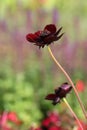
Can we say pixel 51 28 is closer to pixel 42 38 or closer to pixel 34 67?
pixel 42 38

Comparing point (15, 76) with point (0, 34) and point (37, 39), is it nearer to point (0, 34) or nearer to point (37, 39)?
point (0, 34)

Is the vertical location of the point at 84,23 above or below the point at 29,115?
above

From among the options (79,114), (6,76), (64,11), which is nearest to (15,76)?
(6,76)

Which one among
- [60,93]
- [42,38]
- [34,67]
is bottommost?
[34,67]

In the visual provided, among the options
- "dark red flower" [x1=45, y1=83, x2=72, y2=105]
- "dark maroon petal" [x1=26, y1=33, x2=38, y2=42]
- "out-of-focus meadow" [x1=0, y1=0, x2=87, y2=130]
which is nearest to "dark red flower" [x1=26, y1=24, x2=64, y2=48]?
"dark maroon petal" [x1=26, y1=33, x2=38, y2=42]

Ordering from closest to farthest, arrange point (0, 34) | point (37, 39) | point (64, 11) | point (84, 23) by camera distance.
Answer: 1. point (37, 39)
2. point (0, 34)
3. point (84, 23)
4. point (64, 11)

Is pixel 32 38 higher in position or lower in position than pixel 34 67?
higher

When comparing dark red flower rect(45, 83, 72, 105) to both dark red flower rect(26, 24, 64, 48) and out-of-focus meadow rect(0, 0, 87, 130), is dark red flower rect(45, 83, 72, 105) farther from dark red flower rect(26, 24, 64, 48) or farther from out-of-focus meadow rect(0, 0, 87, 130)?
out-of-focus meadow rect(0, 0, 87, 130)

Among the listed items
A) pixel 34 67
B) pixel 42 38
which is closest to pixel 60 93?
pixel 42 38

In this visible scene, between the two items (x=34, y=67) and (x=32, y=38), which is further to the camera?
(x=34, y=67)
